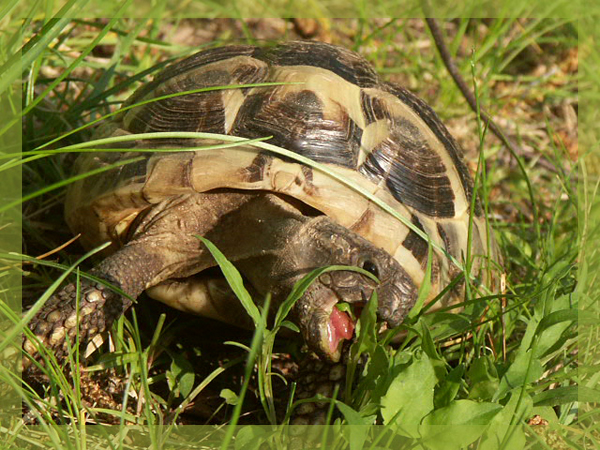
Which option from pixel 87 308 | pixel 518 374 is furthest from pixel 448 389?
pixel 87 308

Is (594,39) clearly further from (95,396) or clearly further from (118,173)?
(95,396)

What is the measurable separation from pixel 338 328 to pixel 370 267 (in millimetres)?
201

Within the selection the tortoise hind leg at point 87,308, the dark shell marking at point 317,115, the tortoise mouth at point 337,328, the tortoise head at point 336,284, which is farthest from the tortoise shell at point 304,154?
the tortoise mouth at point 337,328

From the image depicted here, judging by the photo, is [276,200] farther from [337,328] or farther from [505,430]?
[505,430]

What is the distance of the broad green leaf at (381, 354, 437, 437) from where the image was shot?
5.67ft

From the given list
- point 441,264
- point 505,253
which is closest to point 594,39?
point 505,253

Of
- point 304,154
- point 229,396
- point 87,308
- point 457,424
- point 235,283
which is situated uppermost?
point 304,154

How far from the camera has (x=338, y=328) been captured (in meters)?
2.00

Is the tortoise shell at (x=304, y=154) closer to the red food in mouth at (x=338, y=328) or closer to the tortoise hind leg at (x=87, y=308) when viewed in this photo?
the tortoise hind leg at (x=87, y=308)

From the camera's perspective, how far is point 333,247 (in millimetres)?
2111

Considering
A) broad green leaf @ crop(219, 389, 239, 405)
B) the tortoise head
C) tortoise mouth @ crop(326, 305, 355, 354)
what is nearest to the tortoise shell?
the tortoise head

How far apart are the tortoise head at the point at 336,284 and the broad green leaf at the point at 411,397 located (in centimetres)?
27

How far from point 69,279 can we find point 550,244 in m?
1.64

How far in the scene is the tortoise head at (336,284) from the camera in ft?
6.47
